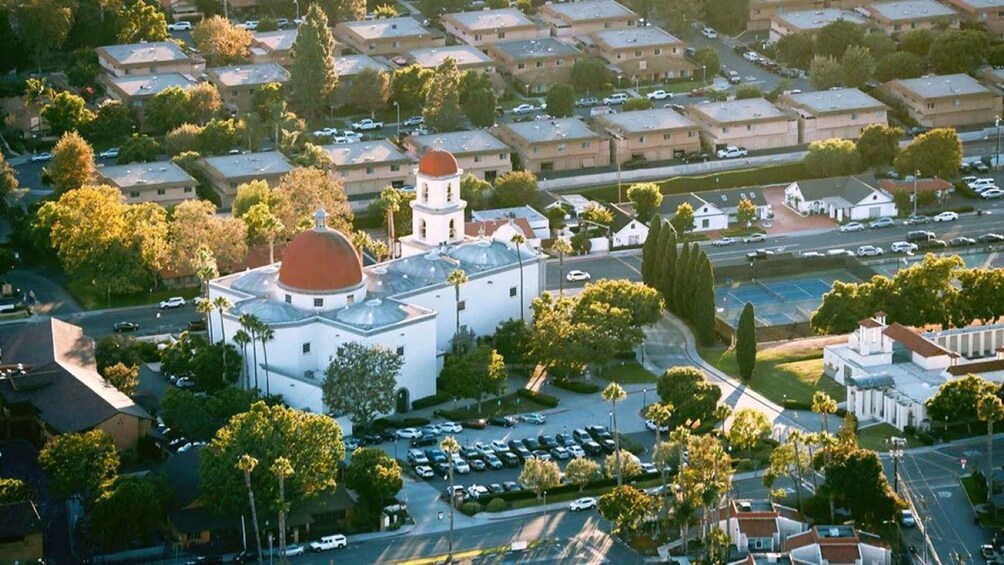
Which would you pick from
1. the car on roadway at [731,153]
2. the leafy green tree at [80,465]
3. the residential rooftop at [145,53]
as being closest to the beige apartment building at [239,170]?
the residential rooftop at [145,53]

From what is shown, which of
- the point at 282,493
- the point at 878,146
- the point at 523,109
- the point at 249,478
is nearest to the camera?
the point at 282,493

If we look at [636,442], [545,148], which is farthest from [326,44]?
[636,442]

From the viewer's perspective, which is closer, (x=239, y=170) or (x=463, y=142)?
(x=239, y=170)

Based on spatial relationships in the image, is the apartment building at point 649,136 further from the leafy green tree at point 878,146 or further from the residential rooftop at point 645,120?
the leafy green tree at point 878,146

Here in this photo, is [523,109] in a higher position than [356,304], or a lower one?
lower

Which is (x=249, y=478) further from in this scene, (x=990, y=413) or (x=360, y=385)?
(x=990, y=413)

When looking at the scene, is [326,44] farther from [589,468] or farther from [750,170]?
[589,468]

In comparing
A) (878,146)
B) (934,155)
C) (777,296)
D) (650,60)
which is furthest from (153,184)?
(934,155)

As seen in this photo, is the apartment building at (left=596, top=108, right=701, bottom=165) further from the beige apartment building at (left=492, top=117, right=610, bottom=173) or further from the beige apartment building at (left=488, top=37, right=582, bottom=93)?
the beige apartment building at (left=488, top=37, right=582, bottom=93)
